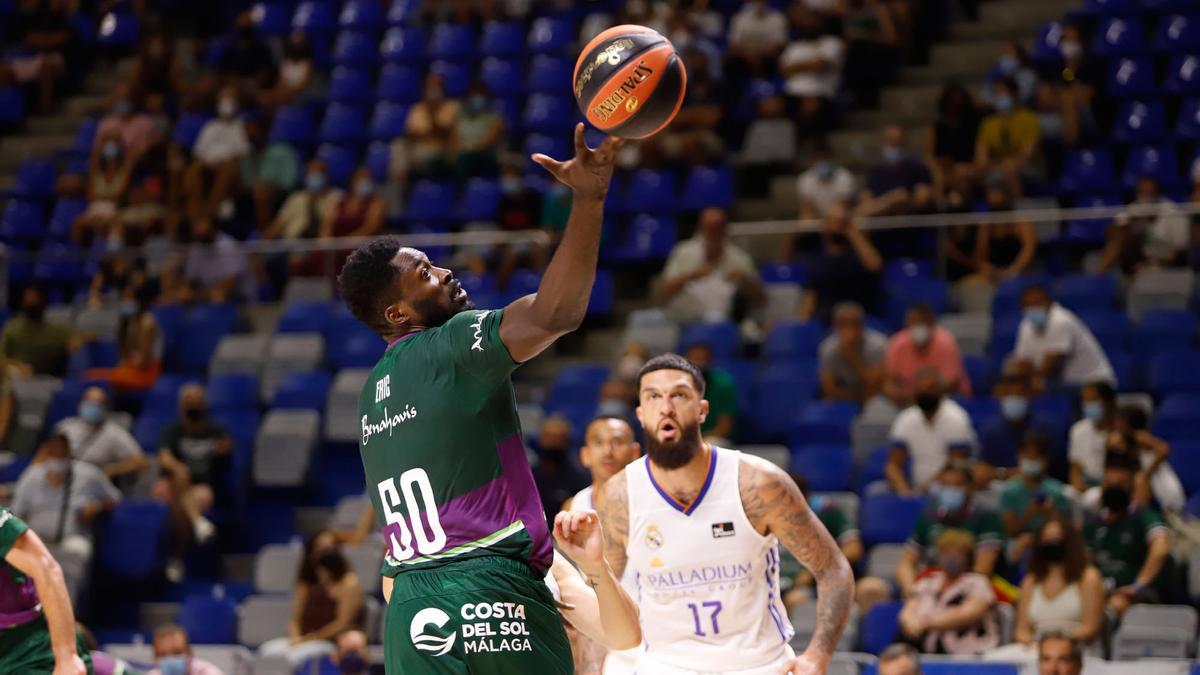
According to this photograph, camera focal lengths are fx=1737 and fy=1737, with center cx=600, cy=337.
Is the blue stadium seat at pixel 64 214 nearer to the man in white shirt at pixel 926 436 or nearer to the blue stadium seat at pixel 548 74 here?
the blue stadium seat at pixel 548 74

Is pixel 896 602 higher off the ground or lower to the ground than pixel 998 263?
lower

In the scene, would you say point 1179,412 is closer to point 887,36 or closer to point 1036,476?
point 1036,476

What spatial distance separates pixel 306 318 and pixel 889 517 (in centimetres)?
615

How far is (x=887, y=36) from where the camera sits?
55.2 feet

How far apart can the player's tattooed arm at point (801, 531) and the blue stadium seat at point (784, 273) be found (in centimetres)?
743

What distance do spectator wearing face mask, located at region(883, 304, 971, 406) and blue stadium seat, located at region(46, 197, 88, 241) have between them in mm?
9377

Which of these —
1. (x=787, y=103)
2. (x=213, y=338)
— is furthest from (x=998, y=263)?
(x=213, y=338)

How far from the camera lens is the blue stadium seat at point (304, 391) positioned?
14.9 metres

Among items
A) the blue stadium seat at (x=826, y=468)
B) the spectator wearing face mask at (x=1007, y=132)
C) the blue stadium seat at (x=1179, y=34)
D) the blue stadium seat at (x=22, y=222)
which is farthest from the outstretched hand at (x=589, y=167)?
the blue stadium seat at (x=22, y=222)

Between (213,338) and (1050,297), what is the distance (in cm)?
755

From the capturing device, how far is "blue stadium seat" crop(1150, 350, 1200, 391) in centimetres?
1259

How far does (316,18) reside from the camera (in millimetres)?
20141

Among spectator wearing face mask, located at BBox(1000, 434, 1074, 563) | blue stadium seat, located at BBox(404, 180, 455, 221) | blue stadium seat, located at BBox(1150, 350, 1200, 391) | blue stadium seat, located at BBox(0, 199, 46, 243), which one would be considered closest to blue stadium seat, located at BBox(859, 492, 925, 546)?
spectator wearing face mask, located at BBox(1000, 434, 1074, 563)

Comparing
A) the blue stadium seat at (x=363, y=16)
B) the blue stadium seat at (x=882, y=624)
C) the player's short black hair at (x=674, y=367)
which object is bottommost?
the blue stadium seat at (x=882, y=624)
